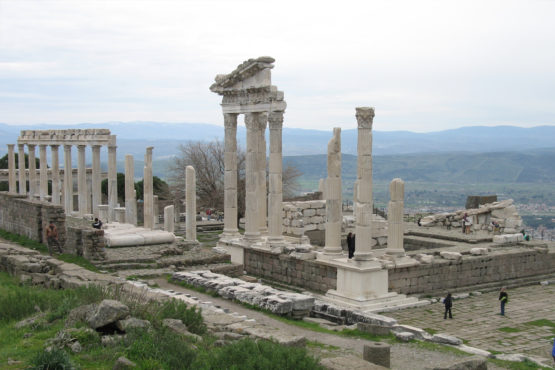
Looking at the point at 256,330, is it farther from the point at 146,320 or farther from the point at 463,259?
the point at 463,259

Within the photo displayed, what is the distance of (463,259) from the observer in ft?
77.3

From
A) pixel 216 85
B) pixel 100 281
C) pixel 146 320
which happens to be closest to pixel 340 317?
pixel 100 281

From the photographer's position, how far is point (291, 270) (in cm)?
2342

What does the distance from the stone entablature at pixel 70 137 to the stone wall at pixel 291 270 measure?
12.1 metres

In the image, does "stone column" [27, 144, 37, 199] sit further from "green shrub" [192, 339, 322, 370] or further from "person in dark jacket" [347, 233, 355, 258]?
"green shrub" [192, 339, 322, 370]

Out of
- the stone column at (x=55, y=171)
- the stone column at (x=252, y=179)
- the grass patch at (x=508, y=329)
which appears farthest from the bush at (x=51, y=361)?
the stone column at (x=55, y=171)

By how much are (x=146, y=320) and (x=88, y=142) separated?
2453cm

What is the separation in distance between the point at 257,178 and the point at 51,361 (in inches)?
650

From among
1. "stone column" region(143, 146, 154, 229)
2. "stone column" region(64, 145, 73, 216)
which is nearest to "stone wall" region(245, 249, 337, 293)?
"stone column" region(143, 146, 154, 229)

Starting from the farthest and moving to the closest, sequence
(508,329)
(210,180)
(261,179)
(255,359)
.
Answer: (210,180)
(261,179)
(508,329)
(255,359)

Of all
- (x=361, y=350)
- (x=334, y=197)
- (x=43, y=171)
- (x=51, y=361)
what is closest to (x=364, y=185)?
(x=334, y=197)

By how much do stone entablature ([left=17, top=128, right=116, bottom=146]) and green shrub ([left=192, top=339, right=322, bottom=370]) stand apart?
82.4 ft

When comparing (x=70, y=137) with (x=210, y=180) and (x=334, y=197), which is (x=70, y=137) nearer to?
(x=210, y=180)

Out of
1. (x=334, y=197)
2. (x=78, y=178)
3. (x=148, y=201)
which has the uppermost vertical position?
(x=334, y=197)
